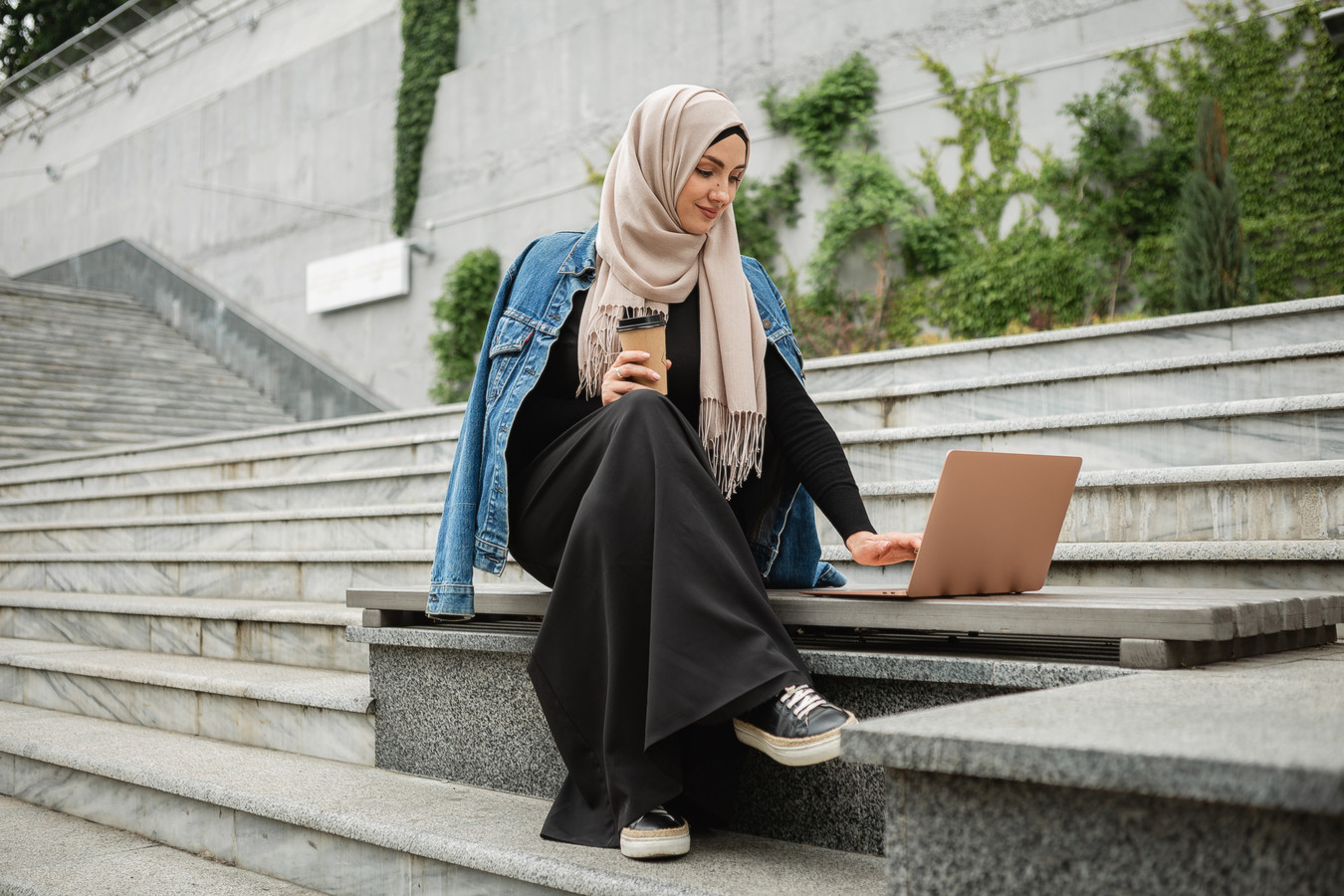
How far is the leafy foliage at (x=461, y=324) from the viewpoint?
11.1 meters

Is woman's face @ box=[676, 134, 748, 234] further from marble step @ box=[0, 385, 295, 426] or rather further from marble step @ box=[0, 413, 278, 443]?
marble step @ box=[0, 385, 295, 426]

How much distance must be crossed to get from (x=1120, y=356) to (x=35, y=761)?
3886 mm

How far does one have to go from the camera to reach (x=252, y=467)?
6.12m

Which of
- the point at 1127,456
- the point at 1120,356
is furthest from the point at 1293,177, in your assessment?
the point at 1127,456

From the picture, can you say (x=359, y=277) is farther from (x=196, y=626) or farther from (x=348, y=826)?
(x=348, y=826)

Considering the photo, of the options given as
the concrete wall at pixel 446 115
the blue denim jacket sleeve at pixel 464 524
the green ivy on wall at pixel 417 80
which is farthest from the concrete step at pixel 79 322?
the blue denim jacket sleeve at pixel 464 524

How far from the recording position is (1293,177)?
274 inches

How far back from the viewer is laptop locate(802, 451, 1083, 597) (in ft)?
5.03

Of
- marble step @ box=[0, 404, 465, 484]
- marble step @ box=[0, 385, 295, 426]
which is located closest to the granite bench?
marble step @ box=[0, 404, 465, 484]

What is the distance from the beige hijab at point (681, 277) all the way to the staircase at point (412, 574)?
0.72m

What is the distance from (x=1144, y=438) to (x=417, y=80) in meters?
10.7

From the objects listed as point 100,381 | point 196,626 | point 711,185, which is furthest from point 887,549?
point 100,381

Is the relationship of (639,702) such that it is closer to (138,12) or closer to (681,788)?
(681,788)

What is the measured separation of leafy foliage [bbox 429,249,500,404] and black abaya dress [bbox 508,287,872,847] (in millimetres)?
9368
